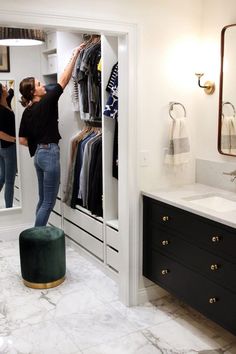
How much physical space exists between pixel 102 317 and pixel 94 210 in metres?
1.02

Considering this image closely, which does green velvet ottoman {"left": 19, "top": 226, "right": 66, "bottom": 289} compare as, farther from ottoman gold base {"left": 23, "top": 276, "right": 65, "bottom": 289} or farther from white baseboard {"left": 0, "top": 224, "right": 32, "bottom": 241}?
white baseboard {"left": 0, "top": 224, "right": 32, "bottom": 241}

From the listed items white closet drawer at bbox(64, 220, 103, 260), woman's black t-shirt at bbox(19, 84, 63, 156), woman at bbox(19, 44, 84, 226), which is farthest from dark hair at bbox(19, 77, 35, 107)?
white closet drawer at bbox(64, 220, 103, 260)

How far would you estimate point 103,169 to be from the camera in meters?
3.45

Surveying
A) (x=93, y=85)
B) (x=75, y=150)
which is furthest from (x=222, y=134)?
(x=75, y=150)

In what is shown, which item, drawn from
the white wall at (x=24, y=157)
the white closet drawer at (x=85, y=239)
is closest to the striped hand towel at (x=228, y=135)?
the white closet drawer at (x=85, y=239)

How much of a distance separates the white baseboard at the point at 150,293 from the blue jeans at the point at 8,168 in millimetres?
2021

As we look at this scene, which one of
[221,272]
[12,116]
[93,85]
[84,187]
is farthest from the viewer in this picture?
[12,116]

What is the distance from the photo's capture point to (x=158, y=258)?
9.41 feet

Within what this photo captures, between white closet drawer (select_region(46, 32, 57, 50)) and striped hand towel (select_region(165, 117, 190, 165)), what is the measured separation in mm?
1726

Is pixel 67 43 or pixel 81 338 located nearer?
pixel 81 338

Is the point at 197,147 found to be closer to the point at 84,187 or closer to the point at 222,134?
the point at 222,134

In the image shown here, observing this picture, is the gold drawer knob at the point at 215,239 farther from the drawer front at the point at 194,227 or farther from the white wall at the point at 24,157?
the white wall at the point at 24,157

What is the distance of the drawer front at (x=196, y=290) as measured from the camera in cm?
231

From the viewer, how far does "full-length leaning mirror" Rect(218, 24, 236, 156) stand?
2.74m
